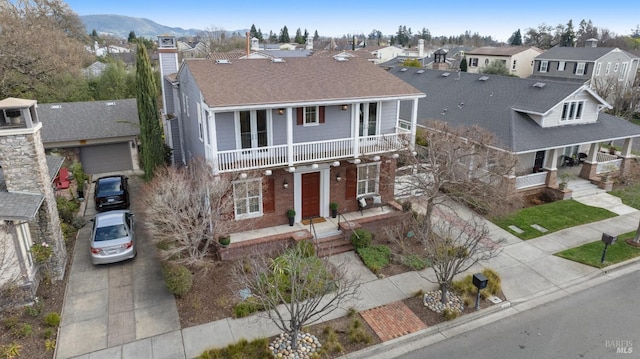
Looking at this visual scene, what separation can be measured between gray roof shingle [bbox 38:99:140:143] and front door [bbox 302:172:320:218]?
41.6ft

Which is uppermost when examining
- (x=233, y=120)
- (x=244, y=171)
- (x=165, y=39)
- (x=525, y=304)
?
(x=165, y=39)

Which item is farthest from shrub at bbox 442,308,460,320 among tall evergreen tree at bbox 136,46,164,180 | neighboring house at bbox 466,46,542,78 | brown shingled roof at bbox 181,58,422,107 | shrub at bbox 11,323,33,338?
neighboring house at bbox 466,46,542,78

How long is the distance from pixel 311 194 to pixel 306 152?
2235 mm

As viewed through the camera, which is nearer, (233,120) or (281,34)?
(233,120)

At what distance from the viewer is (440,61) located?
179 ft

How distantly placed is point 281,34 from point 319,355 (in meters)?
142

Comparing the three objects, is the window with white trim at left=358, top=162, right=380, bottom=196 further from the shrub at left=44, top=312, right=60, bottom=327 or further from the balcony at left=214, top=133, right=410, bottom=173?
the shrub at left=44, top=312, right=60, bottom=327

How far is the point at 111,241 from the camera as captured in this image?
1410cm

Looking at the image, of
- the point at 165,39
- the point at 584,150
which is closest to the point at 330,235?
the point at 165,39

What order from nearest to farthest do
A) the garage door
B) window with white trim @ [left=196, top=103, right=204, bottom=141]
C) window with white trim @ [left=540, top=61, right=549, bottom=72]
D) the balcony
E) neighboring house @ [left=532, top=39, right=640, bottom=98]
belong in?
the balcony < window with white trim @ [left=196, top=103, right=204, bottom=141] < the garage door < neighboring house @ [left=532, top=39, right=640, bottom=98] < window with white trim @ [left=540, top=61, right=549, bottom=72]

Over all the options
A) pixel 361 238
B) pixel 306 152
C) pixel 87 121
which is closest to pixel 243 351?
pixel 361 238

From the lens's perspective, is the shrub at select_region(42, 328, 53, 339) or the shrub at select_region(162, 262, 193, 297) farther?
the shrub at select_region(162, 262, 193, 297)

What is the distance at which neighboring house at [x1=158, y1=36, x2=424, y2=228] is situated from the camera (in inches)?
594

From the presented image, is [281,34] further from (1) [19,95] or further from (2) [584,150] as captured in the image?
(2) [584,150]
